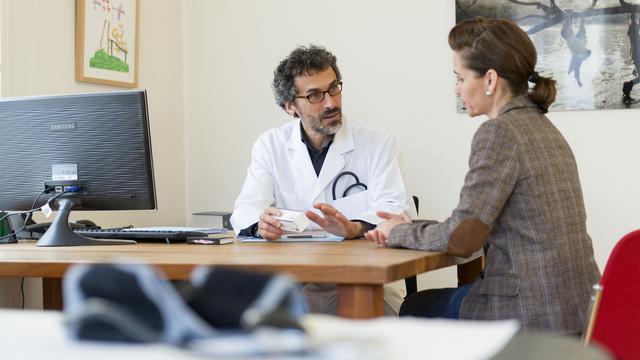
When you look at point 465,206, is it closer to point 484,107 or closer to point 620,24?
point 484,107

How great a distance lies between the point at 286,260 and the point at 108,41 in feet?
7.65

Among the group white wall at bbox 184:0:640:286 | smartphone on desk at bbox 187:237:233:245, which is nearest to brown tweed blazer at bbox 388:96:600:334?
smartphone on desk at bbox 187:237:233:245

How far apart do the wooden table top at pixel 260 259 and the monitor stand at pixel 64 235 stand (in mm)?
60

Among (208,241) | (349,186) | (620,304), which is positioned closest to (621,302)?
(620,304)

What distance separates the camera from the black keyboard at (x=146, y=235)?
2432 millimetres

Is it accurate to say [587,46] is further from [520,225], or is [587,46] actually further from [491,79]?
[520,225]

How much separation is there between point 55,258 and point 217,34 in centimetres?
255

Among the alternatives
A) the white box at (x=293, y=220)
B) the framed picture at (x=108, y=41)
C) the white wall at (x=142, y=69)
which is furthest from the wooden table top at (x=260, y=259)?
the framed picture at (x=108, y=41)

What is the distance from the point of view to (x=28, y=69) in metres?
3.31

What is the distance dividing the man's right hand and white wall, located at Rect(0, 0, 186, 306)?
137 cm

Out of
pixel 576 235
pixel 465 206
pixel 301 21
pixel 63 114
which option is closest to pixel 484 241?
pixel 465 206

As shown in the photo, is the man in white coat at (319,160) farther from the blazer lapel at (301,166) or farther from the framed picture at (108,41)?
the framed picture at (108,41)

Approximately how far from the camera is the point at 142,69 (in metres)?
4.03

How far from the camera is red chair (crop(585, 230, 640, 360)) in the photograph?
1585 millimetres
